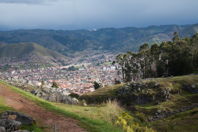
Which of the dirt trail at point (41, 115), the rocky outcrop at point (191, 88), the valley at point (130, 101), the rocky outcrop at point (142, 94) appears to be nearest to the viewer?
the dirt trail at point (41, 115)

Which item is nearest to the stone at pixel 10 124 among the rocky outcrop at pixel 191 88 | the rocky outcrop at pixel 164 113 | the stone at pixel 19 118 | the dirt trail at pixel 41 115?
the stone at pixel 19 118

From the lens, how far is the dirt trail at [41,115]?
2339cm

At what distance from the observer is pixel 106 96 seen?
65.6 m

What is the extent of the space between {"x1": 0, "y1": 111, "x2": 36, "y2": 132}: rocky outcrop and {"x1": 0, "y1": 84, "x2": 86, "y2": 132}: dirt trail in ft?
5.48

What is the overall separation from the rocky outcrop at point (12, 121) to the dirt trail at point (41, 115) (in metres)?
1.67

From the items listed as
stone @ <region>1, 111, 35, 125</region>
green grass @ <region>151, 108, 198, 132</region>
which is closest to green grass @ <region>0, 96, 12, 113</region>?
stone @ <region>1, 111, 35, 125</region>

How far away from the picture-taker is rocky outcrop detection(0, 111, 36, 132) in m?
20.5

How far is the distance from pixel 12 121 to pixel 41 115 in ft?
18.2

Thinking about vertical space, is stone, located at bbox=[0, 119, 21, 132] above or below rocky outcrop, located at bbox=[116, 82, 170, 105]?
above

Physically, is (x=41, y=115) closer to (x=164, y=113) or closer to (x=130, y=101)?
(x=164, y=113)

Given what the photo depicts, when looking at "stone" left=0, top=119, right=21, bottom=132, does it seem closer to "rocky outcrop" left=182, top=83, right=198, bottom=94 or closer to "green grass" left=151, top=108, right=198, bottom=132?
"green grass" left=151, top=108, right=198, bottom=132

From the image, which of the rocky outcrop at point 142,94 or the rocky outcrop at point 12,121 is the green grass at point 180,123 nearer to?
the rocky outcrop at point 142,94

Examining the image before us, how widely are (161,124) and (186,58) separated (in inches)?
1675

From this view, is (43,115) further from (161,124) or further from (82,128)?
(161,124)
